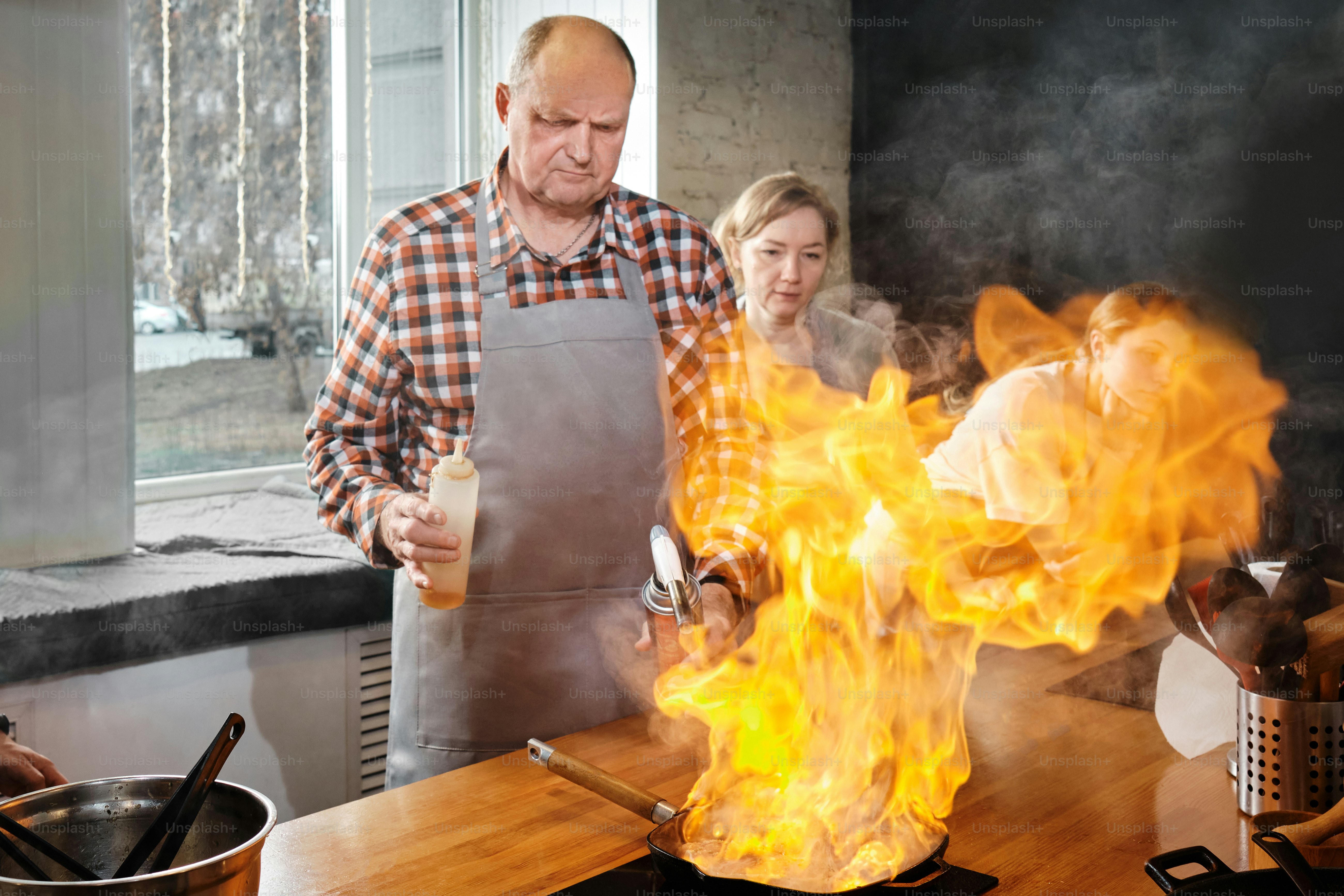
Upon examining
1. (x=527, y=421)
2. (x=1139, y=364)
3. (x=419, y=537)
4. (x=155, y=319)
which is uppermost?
(x=155, y=319)

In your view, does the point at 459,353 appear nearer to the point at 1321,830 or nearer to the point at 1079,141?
the point at 1321,830

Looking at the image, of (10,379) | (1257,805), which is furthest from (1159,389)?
(10,379)

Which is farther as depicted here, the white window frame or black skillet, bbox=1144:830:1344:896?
the white window frame

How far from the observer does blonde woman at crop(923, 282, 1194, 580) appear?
2592 mm

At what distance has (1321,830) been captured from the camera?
0.99m

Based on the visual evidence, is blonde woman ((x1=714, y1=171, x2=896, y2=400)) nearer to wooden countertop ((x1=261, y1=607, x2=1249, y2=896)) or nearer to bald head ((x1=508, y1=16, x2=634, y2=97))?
bald head ((x1=508, y1=16, x2=634, y2=97))

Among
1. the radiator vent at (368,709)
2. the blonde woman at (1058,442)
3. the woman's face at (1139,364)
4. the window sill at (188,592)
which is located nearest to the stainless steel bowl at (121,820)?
the window sill at (188,592)

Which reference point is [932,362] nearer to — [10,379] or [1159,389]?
[1159,389]

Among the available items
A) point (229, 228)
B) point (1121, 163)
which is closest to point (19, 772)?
point (229, 228)

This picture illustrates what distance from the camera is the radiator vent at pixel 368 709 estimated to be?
262 centimetres

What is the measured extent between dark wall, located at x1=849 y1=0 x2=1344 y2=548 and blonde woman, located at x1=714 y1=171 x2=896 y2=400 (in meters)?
1.05

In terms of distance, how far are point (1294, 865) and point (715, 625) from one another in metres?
0.86

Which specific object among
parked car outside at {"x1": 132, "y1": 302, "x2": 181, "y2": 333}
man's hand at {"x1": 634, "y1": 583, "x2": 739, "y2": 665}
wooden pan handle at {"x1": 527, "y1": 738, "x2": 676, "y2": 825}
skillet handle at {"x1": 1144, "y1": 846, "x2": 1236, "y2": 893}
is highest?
parked car outside at {"x1": 132, "y1": 302, "x2": 181, "y2": 333}

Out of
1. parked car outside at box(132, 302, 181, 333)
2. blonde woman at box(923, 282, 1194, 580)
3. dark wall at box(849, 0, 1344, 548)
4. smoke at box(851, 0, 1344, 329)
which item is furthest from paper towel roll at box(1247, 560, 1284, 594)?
parked car outside at box(132, 302, 181, 333)
